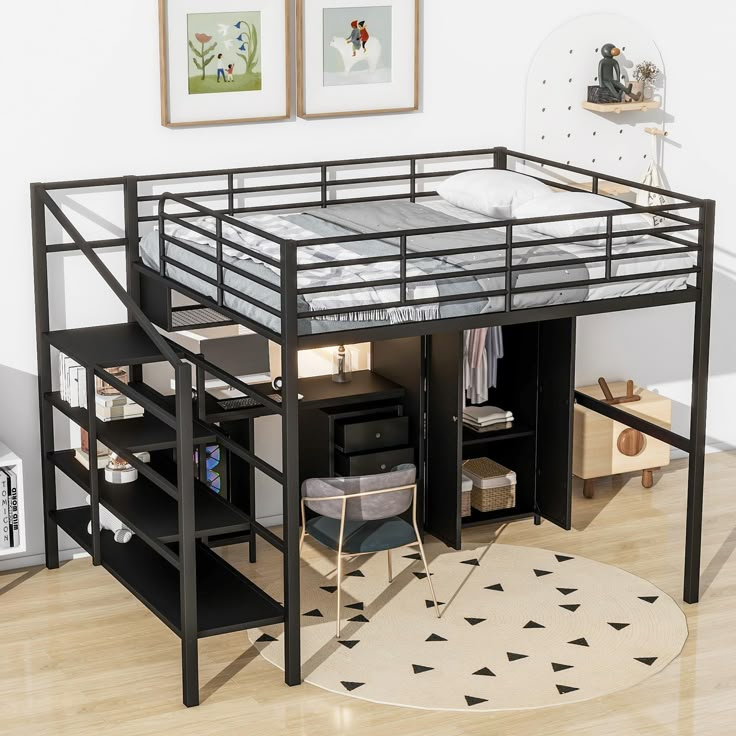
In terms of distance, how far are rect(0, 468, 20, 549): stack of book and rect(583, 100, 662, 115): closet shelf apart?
9.31 ft

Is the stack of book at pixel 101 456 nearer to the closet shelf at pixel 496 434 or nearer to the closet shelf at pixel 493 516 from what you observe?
the closet shelf at pixel 496 434

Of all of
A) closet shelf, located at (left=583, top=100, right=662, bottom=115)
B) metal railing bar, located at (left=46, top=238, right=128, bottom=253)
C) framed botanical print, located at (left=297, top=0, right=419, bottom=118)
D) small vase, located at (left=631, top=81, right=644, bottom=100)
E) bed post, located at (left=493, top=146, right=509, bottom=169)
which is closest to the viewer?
metal railing bar, located at (left=46, top=238, right=128, bottom=253)

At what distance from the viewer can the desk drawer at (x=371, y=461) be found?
5195mm

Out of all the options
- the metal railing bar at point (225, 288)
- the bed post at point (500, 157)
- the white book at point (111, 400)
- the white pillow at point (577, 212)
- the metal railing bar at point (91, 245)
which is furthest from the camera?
the bed post at point (500, 157)

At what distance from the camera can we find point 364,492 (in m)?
4.44

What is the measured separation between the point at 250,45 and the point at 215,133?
358 mm

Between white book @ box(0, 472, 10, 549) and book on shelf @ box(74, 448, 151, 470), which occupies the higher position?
book on shelf @ box(74, 448, 151, 470)

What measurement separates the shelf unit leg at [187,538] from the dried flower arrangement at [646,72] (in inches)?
113

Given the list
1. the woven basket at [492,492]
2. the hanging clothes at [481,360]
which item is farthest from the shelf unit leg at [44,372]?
the woven basket at [492,492]

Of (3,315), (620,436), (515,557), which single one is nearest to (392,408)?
(515,557)

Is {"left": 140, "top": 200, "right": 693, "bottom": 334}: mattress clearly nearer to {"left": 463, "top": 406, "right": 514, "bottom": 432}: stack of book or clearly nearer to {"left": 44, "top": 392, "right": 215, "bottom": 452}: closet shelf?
{"left": 44, "top": 392, "right": 215, "bottom": 452}: closet shelf

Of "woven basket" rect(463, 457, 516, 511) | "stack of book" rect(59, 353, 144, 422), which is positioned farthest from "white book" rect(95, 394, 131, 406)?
"woven basket" rect(463, 457, 516, 511)

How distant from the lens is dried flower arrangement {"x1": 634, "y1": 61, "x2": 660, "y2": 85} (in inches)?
233

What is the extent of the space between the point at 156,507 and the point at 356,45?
2026 millimetres
